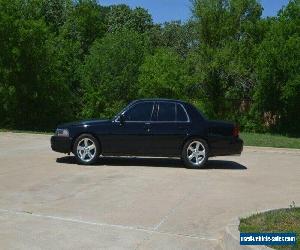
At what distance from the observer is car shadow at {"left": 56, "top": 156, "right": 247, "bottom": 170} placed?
1319 cm

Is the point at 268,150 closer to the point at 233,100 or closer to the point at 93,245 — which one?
the point at 93,245

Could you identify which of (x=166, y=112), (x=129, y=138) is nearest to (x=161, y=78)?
(x=166, y=112)

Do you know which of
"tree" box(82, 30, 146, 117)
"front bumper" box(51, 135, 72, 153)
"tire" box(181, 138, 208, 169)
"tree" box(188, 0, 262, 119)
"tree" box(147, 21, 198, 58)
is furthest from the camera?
"tree" box(147, 21, 198, 58)

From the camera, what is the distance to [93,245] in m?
6.47

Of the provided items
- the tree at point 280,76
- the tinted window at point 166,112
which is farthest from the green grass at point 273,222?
the tree at point 280,76

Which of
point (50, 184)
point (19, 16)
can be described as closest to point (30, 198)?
point (50, 184)

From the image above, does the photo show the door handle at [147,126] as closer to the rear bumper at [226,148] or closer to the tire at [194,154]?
the tire at [194,154]

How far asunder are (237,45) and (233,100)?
3392mm

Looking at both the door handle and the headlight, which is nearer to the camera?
the door handle

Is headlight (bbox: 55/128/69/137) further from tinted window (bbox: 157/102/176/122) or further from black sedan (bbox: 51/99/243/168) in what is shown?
tinted window (bbox: 157/102/176/122)

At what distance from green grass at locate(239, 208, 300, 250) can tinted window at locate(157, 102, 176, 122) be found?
226 inches

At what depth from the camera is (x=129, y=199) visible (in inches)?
356

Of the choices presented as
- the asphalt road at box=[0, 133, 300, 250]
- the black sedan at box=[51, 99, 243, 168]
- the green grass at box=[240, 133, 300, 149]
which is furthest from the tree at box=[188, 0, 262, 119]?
the black sedan at box=[51, 99, 243, 168]

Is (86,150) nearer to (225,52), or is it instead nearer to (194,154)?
(194,154)
